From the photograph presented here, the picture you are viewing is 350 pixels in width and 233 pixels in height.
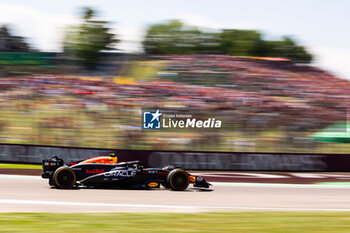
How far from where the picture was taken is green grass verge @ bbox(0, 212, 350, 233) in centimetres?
539

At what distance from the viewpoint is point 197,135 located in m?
16.2

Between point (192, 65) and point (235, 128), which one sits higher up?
point (192, 65)

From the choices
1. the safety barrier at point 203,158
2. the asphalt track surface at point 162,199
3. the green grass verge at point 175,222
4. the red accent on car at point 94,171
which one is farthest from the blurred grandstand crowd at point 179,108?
the green grass verge at point 175,222

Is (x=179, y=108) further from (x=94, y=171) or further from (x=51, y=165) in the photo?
(x=51, y=165)

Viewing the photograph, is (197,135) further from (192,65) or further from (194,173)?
(192,65)

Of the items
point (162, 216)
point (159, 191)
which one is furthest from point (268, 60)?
point (162, 216)

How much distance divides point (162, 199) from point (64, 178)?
87.0 inches

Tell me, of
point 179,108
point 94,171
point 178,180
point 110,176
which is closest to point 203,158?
point 179,108

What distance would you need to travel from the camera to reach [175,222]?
594 centimetres

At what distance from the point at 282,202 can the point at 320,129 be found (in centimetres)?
1031

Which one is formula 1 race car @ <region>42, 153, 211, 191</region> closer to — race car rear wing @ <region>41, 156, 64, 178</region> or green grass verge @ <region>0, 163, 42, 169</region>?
race car rear wing @ <region>41, 156, 64, 178</region>

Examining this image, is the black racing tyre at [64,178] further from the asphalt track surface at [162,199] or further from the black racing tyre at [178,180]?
the black racing tyre at [178,180]

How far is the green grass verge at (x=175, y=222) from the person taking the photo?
5387 millimetres

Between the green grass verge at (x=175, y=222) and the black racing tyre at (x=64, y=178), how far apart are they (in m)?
2.87
